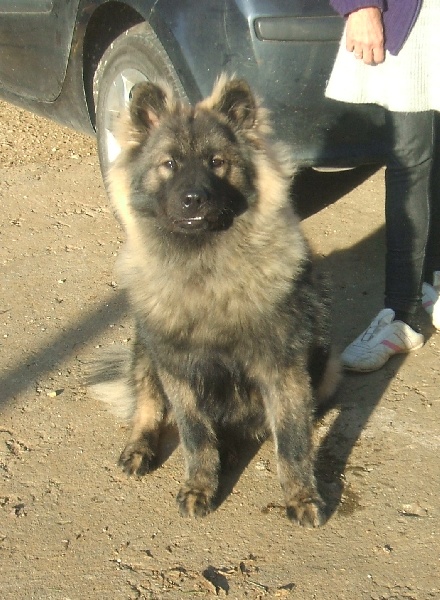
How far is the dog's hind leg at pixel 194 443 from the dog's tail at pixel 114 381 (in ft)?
1.51

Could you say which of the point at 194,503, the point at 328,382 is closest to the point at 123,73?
the point at 328,382

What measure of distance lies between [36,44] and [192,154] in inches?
111

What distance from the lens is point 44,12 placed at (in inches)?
215

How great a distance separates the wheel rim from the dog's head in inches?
61.2

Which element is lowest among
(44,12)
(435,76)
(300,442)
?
(300,442)

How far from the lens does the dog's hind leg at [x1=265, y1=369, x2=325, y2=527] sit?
10.8 ft

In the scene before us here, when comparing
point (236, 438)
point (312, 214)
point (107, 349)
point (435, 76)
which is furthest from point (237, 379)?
point (312, 214)

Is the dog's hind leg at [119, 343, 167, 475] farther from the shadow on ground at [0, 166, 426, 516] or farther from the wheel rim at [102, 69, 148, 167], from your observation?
the wheel rim at [102, 69, 148, 167]

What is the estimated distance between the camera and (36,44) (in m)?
5.70

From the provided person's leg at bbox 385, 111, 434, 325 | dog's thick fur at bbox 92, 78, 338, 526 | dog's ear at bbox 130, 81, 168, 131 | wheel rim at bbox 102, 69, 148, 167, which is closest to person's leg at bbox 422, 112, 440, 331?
person's leg at bbox 385, 111, 434, 325

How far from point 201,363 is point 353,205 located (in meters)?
2.92

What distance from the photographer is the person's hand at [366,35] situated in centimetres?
357

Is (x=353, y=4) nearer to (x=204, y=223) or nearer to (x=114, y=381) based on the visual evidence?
(x=204, y=223)

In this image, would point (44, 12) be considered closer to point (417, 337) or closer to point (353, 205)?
point (353, 205)
